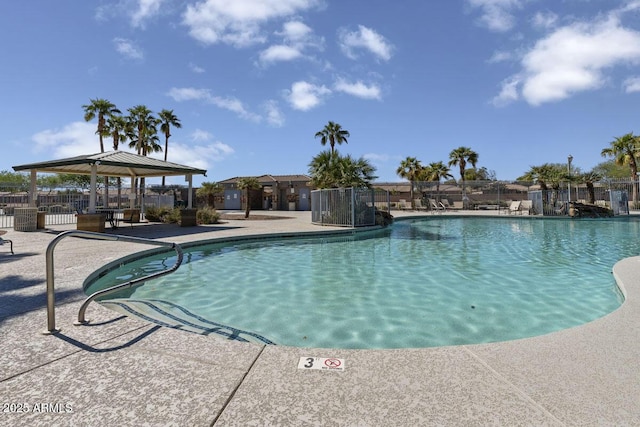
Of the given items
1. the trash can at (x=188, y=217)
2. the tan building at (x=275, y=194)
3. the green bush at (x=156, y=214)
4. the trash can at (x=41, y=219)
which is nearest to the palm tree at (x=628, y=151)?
the tan building at (x=275, y=194)

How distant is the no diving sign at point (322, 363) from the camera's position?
7.77 feet

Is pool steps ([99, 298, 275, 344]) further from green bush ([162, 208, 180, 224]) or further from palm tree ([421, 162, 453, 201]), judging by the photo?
palm tree ([421, 162, 453, 201])

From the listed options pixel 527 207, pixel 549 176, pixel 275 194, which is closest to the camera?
pixel 527 207

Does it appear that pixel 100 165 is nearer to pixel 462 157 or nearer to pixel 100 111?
pixel 100 111

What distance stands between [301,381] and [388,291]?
377 centimetres

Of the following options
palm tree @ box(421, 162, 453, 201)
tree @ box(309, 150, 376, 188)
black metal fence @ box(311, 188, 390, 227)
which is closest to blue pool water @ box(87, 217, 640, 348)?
black metal fence @ box(311, 188, 390, 227)

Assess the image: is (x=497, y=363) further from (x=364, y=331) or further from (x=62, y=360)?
(x=62, y=360)

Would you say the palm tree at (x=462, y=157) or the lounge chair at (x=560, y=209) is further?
the palm tree at (x=462, y=157)

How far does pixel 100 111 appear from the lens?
27.7m

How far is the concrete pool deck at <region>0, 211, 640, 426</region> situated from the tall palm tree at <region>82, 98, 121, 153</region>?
3054 centimetres

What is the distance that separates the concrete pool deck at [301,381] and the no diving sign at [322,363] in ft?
0.15

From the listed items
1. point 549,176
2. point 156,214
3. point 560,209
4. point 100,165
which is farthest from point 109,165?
point 549,176

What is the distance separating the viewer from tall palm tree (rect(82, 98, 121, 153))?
27.3 m

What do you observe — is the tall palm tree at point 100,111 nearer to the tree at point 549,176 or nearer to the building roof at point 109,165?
the building roof at point 109,165
